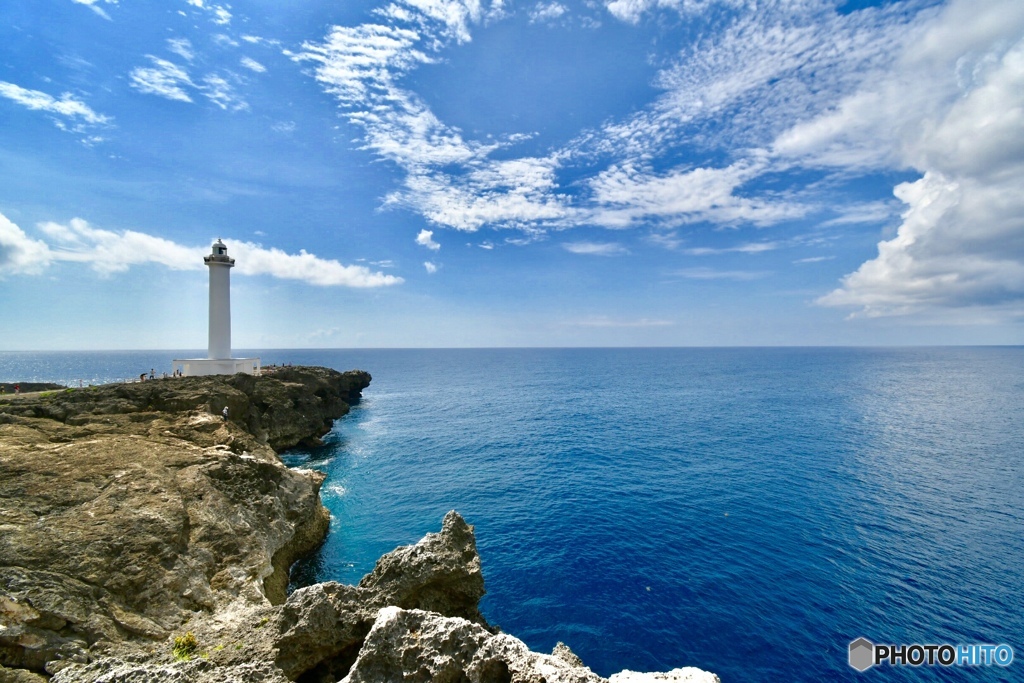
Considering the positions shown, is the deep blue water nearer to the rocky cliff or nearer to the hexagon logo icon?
the hexagon logo icon

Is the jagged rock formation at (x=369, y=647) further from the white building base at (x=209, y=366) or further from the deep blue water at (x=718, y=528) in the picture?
the white building base at (x=209, y=366)

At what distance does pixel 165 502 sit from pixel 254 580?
5.46 meters

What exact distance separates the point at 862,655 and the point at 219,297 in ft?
213

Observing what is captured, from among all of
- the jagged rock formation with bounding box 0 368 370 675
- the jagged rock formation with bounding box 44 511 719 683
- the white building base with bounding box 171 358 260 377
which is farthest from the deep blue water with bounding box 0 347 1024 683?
the white building base with bounding box 171 358 260 377

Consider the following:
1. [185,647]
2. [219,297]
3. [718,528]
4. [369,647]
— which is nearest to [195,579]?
[185,647]

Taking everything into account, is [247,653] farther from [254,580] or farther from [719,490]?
[719,490]

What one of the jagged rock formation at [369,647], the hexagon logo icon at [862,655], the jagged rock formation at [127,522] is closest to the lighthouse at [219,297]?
the jagged rock formation at [127,522]

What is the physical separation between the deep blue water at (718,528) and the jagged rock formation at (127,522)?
6.55 m

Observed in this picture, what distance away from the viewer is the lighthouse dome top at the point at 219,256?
168ft

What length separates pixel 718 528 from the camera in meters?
30.0

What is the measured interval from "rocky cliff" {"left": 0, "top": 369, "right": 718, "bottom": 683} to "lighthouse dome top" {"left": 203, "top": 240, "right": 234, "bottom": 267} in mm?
26390

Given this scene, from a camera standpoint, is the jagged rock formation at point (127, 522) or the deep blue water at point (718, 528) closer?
the jagged rock formation at point (127, 522)

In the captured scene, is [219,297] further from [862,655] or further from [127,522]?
[862,655]

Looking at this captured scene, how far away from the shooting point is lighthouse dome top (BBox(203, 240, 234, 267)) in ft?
168
